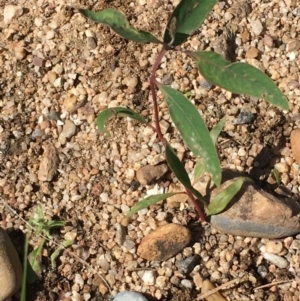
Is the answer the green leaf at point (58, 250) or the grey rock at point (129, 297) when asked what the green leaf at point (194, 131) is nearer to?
the grey rock at point (129, 297)

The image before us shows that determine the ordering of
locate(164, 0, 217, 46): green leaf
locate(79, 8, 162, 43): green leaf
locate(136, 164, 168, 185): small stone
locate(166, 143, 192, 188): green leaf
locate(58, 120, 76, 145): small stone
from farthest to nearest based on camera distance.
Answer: locate(58, 120, 76, 145): small stone
locate(136, 164, 168, 185): small stone
locate(166, 143, 192, 188): green leaf
locate(164, 0, 217, 46): green leaf
locate(79, 8, 162, 43): green leaf

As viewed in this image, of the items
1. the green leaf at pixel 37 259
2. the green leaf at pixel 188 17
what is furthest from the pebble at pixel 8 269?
the green leaf at pixel 188 17

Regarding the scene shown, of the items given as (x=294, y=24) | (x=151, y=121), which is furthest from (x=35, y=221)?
(x=294, y=24)

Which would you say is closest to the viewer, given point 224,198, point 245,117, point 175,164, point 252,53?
point 175,164

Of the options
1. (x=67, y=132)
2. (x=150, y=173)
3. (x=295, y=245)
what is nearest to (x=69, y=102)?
(x=67, y=132)

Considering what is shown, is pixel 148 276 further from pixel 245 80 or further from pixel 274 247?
pixel 245 80

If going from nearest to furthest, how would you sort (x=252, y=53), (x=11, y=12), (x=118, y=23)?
(x=118, y=23), (x=252, y=53), (x=11, y=12)

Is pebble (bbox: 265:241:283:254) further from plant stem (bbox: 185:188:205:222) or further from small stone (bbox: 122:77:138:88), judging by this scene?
small stone (bbox: 122:77:138:88)

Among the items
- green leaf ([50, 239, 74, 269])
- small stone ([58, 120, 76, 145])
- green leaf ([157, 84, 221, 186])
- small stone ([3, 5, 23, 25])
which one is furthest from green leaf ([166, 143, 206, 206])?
small stone ([3, 5, 23, 25])
